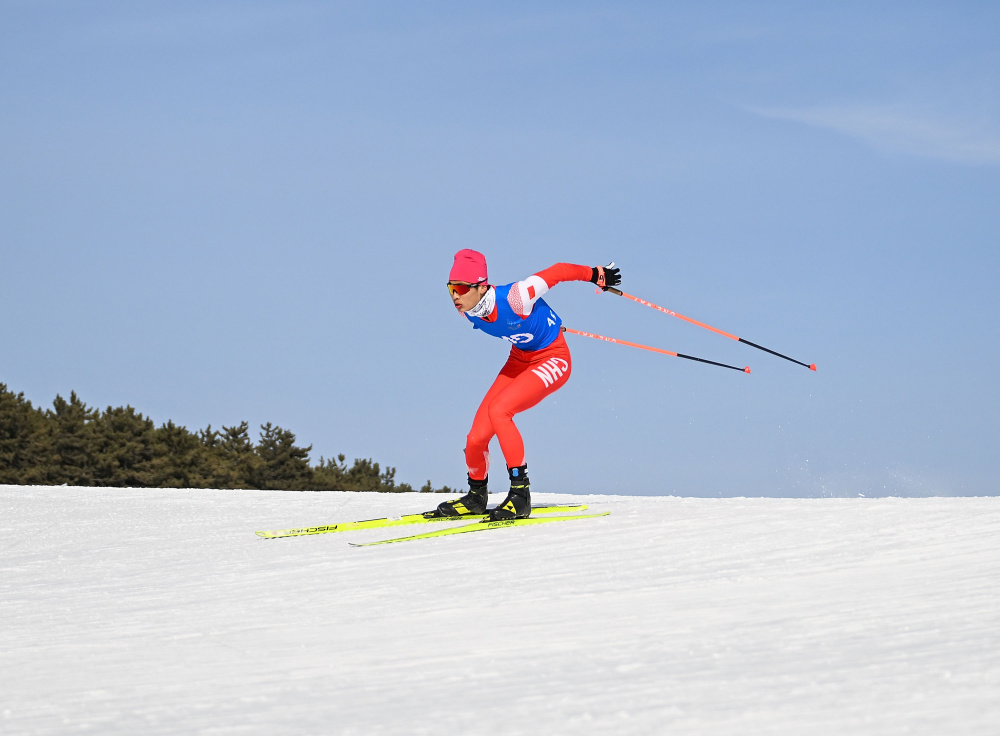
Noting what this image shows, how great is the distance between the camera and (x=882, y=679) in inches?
108

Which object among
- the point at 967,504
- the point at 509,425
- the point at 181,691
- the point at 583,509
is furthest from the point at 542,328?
the point at 181,691

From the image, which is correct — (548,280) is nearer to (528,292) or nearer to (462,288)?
(528,292)

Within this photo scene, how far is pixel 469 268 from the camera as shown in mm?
7082

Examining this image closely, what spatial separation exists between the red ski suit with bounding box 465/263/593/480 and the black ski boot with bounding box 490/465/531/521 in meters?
0.07

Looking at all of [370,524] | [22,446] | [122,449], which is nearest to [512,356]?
[370,524]

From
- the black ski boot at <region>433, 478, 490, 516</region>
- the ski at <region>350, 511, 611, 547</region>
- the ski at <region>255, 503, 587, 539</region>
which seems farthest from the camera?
the black ski boot at <region>433, 478, 490, 516</region>

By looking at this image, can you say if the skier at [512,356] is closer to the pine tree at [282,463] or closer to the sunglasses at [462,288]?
the sunglasses at [462,288]

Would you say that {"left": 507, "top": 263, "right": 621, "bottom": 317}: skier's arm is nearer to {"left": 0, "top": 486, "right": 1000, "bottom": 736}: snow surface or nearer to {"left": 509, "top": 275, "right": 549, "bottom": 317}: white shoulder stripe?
{"left": 509, "top": 275, "right": 549, "bottom": 317}: white shoulder stripe

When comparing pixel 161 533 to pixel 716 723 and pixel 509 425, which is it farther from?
pixel 716 723

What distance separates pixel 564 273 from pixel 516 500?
1676 mm

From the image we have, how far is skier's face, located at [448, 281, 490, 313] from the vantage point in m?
7.07

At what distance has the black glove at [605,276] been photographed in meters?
7.50

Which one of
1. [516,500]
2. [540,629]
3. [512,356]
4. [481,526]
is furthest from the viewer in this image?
[512,356]

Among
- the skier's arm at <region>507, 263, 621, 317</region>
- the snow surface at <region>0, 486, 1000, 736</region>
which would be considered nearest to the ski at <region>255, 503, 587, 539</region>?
the snow surface at <region>0, 486, 1000, 736</region>
